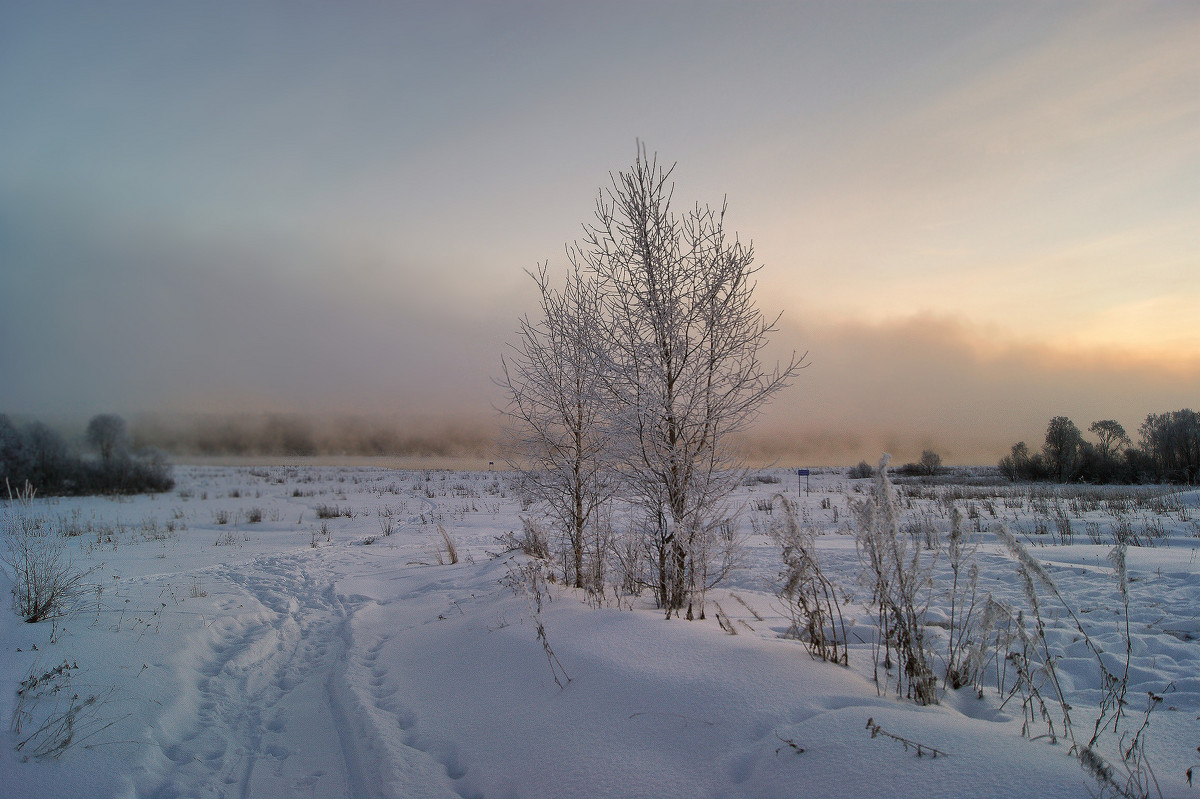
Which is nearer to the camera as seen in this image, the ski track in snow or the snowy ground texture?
the snowy ground texture

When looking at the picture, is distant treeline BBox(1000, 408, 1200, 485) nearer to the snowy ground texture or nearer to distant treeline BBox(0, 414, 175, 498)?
the snowy ground texture

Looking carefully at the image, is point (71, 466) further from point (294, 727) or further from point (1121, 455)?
point (1121, 455)

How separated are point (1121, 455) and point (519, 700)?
44.7 metres

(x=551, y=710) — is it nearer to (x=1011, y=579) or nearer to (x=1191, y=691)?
(x=1191, y=691)

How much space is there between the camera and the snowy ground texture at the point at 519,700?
271 centimetres

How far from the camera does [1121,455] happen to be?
3384 centimetres

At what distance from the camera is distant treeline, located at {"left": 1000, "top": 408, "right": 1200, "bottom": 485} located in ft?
104

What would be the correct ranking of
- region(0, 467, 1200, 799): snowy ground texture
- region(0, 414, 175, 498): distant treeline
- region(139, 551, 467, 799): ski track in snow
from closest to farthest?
region(0, 467, 1200, 799): snowy ground texture < region(139, 551, 467, 799): ski track in snow < region(0, 414, 175, 498): distant treeline

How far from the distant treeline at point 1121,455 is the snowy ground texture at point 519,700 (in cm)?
3387

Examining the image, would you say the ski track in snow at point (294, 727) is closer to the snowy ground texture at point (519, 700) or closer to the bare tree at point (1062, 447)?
the snowy ground texture at point (519, 700)

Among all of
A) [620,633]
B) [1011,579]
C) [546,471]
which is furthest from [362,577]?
[1011,579]

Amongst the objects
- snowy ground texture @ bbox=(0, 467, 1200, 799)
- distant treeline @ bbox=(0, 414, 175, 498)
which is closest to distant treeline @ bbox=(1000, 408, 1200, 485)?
snowy ground texture @ bbox=(0, 467, 1200, 799)

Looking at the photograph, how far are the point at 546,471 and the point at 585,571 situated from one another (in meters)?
1.58

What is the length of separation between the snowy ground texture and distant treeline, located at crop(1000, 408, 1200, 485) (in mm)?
33866
